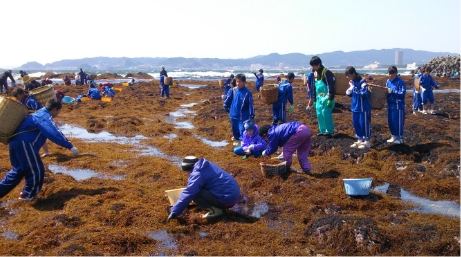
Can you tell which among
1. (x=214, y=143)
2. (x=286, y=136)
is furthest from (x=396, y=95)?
(x=214, y=143)

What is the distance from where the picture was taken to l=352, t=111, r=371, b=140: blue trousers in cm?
923

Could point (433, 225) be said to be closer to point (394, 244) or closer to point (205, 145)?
point (394, 244)

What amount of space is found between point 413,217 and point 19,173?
602 cm

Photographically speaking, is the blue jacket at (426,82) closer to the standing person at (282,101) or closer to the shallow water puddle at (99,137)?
the standing person at (282,101)

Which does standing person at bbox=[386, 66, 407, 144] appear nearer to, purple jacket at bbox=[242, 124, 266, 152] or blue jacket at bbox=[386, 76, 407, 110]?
blue jacket at bbox=[386, 76, 407, 110]

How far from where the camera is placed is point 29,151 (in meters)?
6.38

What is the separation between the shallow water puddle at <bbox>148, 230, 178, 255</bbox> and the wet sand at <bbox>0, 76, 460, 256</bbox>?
0.04 feet

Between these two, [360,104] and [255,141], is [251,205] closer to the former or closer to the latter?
[255,141]

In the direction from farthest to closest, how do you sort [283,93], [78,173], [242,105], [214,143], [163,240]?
[214,143] → [283,93] → [242,105] → [78,173] → [163,240]

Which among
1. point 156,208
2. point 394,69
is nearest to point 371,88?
point 394,69

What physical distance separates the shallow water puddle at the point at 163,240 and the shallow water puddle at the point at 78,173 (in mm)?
3081

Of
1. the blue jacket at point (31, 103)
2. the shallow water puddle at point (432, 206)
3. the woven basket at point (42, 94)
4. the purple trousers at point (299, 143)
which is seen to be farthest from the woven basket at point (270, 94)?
the blue jacket at point (31, 103)

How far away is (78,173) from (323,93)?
614cm

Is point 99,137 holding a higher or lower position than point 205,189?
lower
